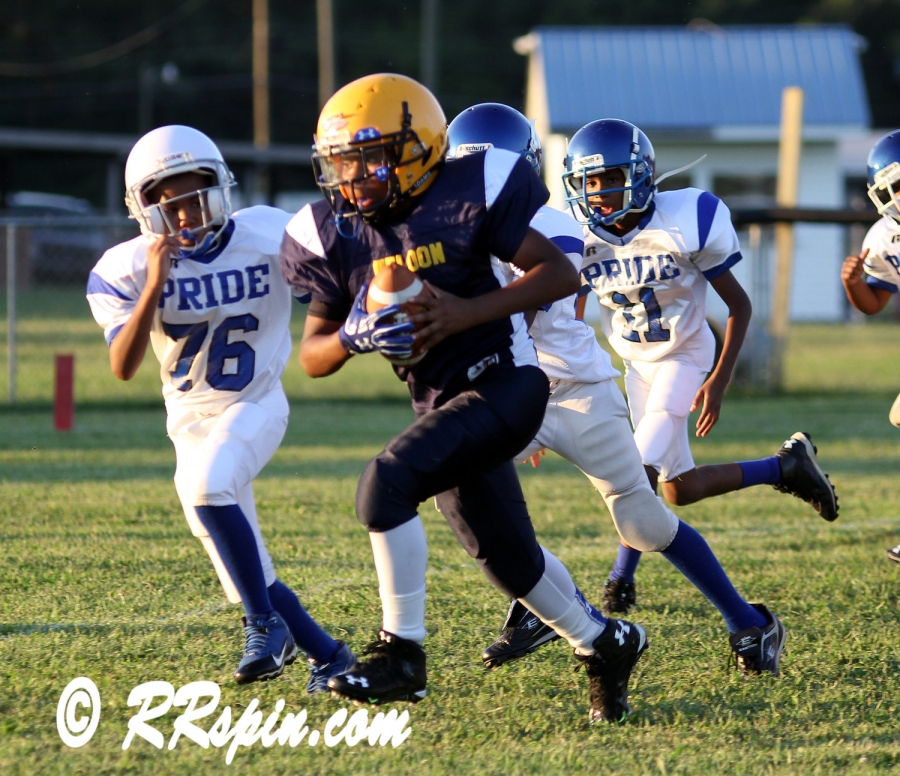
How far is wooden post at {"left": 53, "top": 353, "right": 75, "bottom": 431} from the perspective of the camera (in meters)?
9.38

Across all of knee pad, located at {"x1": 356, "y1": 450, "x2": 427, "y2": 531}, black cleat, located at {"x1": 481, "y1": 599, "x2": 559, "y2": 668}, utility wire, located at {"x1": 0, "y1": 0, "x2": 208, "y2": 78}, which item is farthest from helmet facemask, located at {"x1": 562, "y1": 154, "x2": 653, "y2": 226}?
utility wire, located at {"x1": 0, "y1": 0, "x2": 208, "y2": 78}

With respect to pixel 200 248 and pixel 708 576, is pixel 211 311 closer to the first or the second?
pixel 200 248

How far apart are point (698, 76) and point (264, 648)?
847 inches

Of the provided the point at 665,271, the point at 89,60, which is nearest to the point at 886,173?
the point at 665,271

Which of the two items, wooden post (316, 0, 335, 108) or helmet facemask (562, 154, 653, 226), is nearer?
helmet facemask (562, 154, 653, 226)

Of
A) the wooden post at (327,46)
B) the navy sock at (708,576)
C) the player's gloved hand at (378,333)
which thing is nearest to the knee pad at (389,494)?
the player's gloved hand at (378,333)

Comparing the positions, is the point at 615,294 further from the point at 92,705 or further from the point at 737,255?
the point at 92,705

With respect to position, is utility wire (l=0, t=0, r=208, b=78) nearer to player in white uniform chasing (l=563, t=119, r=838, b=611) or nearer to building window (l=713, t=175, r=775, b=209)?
building window (l=713, t=175, r=775, b=209)

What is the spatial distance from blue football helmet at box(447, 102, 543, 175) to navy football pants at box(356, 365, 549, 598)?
4.17 feet

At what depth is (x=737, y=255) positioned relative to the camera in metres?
4.59

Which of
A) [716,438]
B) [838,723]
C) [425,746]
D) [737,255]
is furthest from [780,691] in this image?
[716,438]

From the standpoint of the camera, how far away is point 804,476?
508cm

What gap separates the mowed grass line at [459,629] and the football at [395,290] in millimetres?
1188

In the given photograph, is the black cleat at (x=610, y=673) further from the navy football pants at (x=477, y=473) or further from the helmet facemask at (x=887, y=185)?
the helmet facemask at (x=887, y=185)
